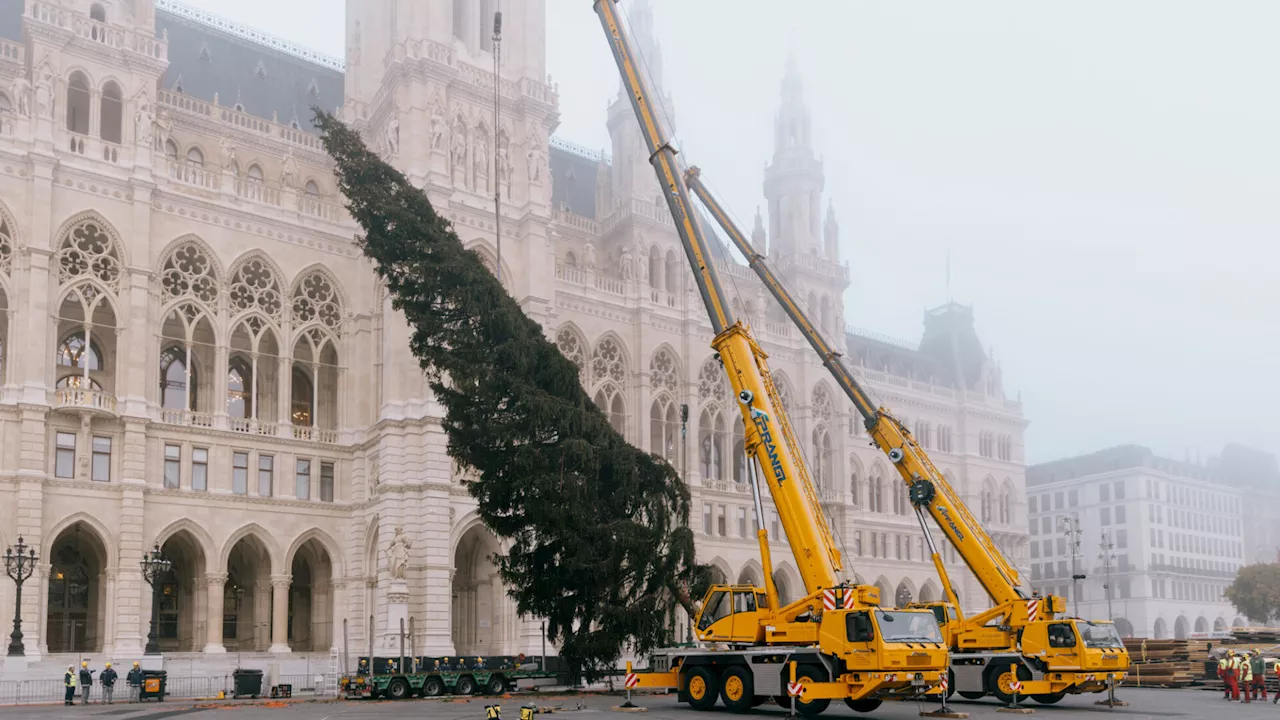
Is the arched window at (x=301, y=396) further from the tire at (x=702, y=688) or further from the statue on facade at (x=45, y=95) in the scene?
the tire at (x=702, y=688)

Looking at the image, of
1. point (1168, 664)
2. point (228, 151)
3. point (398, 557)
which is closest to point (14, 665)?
point (398, 557)

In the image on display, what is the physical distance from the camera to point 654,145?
31.3 meters

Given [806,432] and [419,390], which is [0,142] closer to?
[419,390]

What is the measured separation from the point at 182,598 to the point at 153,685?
13100mm

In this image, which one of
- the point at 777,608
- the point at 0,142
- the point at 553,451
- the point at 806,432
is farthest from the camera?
the point at 806,432

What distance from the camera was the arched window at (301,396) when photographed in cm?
5303

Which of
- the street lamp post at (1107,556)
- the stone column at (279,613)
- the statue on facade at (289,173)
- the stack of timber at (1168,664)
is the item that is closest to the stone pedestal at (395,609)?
the stone column at (279,613)

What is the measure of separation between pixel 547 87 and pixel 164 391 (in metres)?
21.3

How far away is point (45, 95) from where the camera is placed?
4450cm

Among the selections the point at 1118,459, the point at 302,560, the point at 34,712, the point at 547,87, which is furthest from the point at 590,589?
the point at 1118,459

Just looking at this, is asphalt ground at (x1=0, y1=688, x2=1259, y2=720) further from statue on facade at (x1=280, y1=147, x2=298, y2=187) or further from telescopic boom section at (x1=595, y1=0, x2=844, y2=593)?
statue on facade at (x1=280, y1=147, x2=298, y2=187)

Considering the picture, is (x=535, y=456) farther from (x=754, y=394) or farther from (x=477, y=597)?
(x=477, y=597)

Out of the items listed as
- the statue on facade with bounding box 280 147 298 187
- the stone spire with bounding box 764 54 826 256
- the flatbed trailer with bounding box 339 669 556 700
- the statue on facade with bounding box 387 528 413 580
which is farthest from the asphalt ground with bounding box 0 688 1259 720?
the stone spire with bounding box 764 54 826 256

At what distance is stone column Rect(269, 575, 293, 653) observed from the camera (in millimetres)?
47125
